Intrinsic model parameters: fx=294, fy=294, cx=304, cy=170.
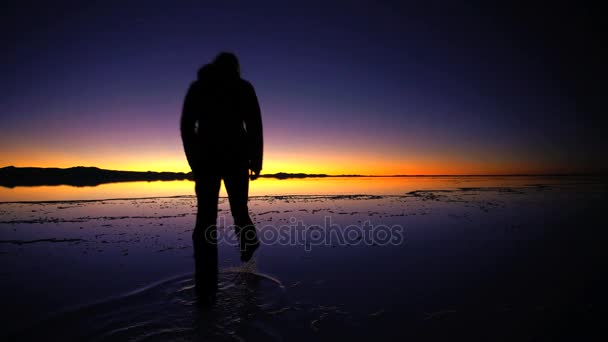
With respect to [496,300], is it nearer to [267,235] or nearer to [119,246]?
[267,235]

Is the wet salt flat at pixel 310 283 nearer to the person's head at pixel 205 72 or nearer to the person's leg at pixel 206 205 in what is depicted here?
the person's leg at pixel 206 205

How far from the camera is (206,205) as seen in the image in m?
3.22

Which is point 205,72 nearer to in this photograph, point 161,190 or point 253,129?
point 253,129

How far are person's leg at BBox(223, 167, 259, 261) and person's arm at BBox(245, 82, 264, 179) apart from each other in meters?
0.18

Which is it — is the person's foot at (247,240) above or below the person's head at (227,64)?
below

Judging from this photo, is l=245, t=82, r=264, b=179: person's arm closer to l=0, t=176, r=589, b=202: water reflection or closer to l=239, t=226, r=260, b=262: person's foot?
l=239, t=226, r=260, b=262: person's foot

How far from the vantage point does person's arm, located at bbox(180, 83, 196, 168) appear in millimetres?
3260

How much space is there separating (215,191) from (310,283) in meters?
1.97

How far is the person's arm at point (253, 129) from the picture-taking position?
3.57 m

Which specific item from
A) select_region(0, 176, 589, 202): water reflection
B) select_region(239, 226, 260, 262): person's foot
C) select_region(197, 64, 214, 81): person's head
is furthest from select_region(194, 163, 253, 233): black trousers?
select_region(0, 176, 589, 202): water reflection

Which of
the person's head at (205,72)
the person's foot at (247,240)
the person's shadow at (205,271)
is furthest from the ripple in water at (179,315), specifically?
the person's head at (205,72)

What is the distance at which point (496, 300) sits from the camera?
3.50 meters

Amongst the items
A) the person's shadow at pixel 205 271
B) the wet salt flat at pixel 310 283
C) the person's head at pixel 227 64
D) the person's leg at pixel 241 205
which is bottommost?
the wet salt flat at pixel 310 283

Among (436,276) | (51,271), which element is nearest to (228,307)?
(436,276)
